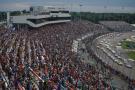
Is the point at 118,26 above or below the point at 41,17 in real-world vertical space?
below

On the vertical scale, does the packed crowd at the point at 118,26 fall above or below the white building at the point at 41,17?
below

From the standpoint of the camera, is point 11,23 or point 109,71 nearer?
point 109,71

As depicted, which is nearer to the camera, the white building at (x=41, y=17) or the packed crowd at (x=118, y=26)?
the white building at (x=41, y=17)

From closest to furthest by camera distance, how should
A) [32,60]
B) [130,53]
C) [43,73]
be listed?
[43,73]
[32,60]
[130,53]

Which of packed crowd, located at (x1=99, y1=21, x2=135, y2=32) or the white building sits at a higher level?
the white building

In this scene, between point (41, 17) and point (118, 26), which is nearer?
point (41, 17)

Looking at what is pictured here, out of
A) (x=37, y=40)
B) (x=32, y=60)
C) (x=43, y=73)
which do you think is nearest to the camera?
(x=43, y=73)

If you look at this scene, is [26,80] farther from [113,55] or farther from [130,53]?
[130,53]

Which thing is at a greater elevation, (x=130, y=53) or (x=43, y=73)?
(x=43, y=73)

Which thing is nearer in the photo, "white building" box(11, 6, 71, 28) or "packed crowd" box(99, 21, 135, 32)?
"white building" box(11, 6, 71, 28)

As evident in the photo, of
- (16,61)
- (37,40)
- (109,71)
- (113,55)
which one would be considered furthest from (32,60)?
(113,55)
